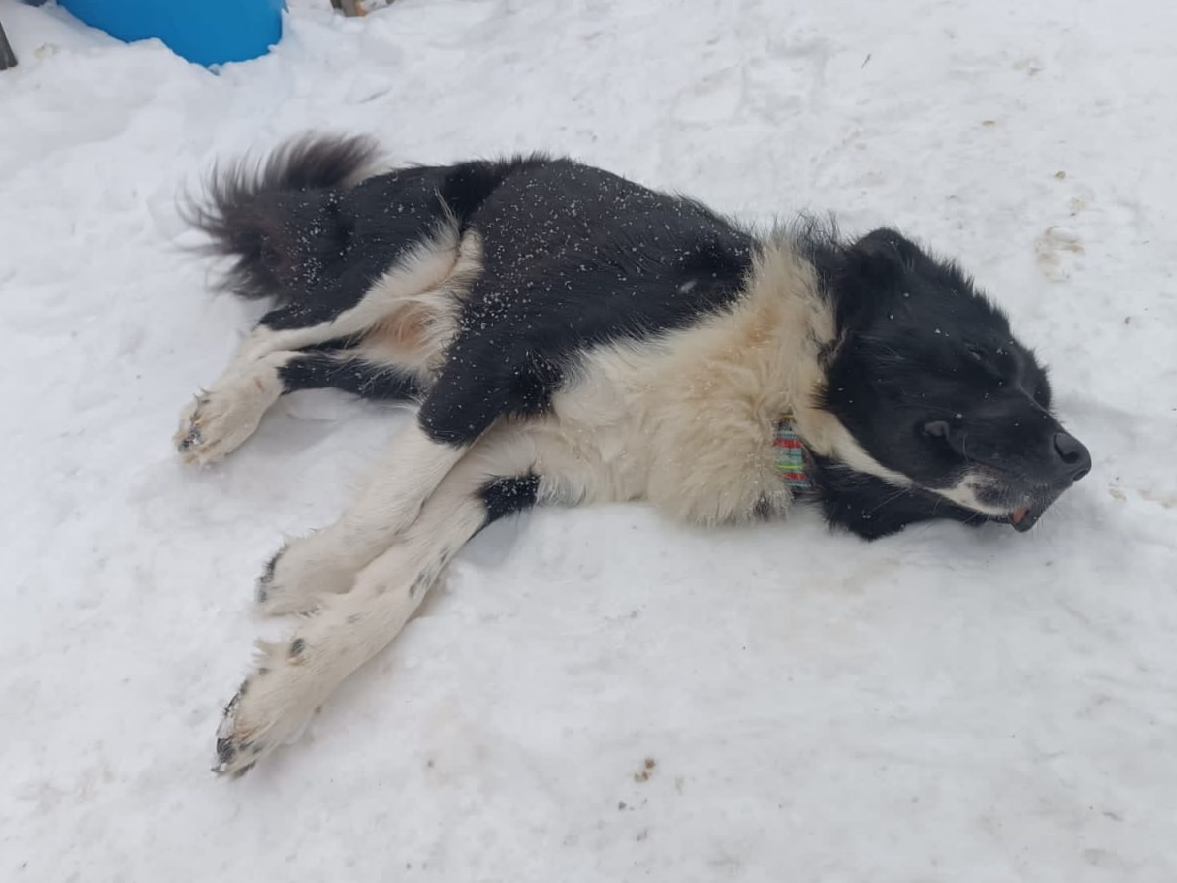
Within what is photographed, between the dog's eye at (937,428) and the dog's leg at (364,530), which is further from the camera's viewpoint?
the dog's leg at (364,530)

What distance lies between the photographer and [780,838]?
1.83 metres

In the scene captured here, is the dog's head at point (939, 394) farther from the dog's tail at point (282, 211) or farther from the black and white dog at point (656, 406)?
the dog's tail at point (282, 211)

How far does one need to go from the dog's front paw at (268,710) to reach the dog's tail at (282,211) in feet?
5.62

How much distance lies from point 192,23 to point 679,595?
4.26 meters

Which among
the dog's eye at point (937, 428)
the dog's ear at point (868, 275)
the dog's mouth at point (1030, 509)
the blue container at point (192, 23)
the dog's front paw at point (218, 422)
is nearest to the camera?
the dog's mouth at point (1030, 509)

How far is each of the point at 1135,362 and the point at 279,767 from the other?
285 cm

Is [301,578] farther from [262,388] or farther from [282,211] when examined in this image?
[282,211]

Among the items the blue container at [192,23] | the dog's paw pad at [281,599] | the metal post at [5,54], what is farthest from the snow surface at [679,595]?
the blue container at [192,23]

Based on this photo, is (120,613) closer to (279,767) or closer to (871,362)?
(279,767)

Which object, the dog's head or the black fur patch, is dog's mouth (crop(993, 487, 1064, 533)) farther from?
the black fur patch

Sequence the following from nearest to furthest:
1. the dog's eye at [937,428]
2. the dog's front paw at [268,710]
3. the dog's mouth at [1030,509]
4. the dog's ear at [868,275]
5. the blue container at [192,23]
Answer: the dog's front paw at [268,710], the dog's mouth at [1030,509], the dog's eye at [937,428], the dog's ear at [868,275], the blue container at [192,23]

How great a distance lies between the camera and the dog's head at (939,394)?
225 cm

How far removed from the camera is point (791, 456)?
2.66m

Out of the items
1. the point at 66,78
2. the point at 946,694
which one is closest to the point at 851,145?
the point at 946,694
